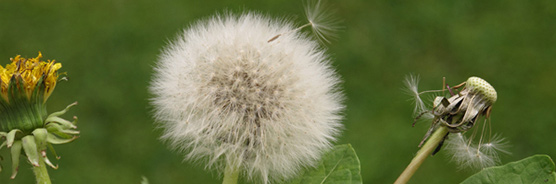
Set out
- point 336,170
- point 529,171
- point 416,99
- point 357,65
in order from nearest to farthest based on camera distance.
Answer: point 529,171 → point 336,170 → point 416,99 → point 357,65

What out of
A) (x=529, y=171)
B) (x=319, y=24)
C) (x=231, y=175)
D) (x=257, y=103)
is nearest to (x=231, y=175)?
(x=231, y=175)

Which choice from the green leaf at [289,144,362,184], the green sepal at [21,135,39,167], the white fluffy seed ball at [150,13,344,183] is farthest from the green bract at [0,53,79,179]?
the green leaf at [289,144,362,184]

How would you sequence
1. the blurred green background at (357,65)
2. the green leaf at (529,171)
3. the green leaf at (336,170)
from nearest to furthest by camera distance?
the green leaf at (529,171) < the green leaf at (336,170) < the blurred green background at (357,65)

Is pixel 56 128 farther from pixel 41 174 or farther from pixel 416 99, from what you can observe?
pixel 416 99

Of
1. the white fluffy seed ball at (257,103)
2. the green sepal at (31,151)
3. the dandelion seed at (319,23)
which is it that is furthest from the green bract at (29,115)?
the dandelion seed at (319,23)

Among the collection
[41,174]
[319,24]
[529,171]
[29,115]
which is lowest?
[529,171]

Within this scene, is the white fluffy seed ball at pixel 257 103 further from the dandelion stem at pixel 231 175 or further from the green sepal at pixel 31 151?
the green sepal at pixel 31 151

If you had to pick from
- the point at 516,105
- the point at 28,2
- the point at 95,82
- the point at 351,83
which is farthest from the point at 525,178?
the point at 28,2
